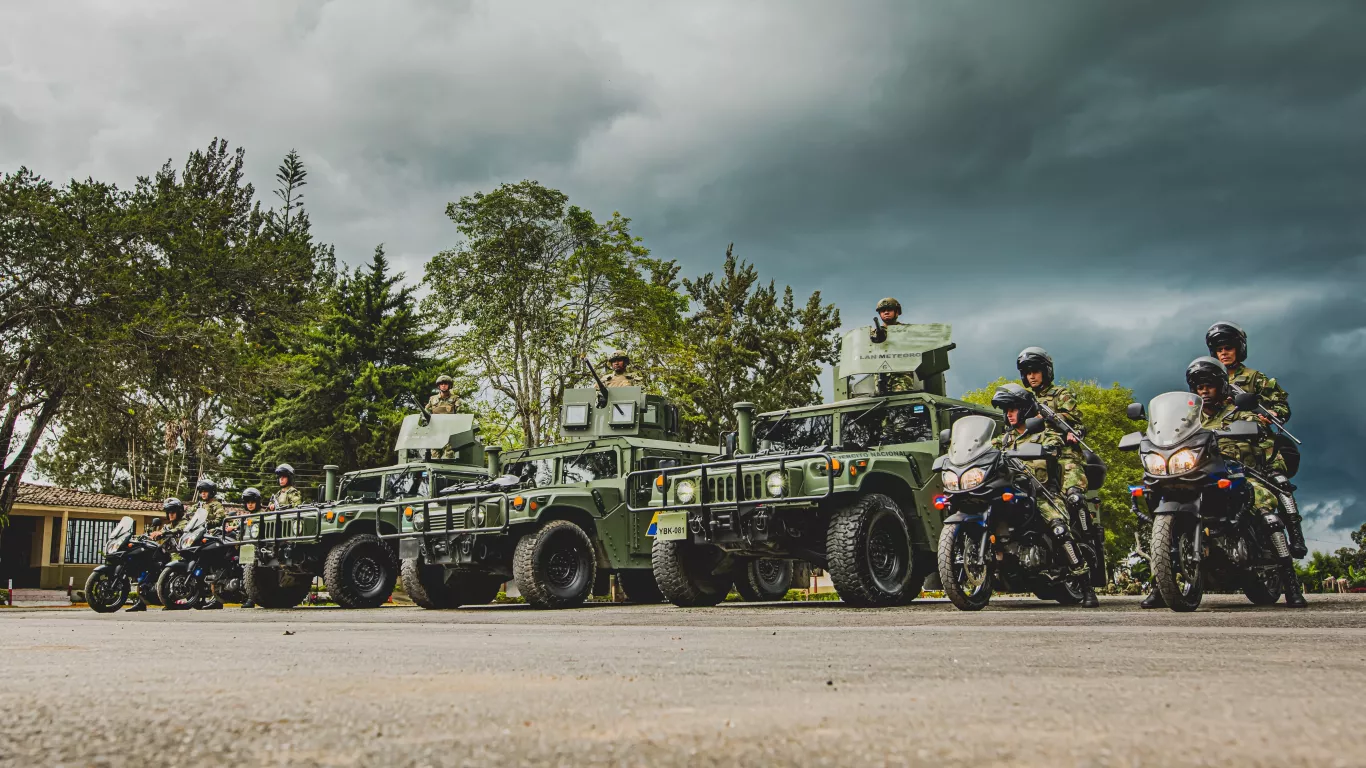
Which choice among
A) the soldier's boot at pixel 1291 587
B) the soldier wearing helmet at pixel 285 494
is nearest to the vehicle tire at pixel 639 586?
the soldier wearing helmet at pixel 285 494

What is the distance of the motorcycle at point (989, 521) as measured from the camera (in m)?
7.79

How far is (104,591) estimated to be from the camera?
1473 centimetres

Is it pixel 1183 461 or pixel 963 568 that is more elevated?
pixel 1183 461

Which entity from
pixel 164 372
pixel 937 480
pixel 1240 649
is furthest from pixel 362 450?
pixel 1240 649

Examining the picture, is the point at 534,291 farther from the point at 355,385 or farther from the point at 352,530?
the point at 352,530

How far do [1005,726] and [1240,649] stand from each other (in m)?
2.39

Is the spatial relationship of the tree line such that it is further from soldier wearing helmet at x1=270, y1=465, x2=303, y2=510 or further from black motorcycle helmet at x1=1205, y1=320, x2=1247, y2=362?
black motorcycle helmet at x1=1205, y1=320, x2=1247, y2=362

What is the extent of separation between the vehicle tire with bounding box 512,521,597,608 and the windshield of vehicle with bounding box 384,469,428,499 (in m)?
3.14

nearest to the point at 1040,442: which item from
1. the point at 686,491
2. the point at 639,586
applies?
the point at 686,491

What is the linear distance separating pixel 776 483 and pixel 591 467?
3.99m

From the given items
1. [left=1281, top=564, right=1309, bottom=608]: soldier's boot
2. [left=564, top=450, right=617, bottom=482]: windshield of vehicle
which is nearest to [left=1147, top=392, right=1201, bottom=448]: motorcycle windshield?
[left=1281, top=564, right=1309, bottom=608]: soldier's boot

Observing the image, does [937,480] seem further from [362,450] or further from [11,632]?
[362,450]

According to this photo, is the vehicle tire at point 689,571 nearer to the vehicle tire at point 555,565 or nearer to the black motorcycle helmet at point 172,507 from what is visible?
the vehicle tire at point 555,565

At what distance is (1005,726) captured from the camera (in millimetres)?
2230
